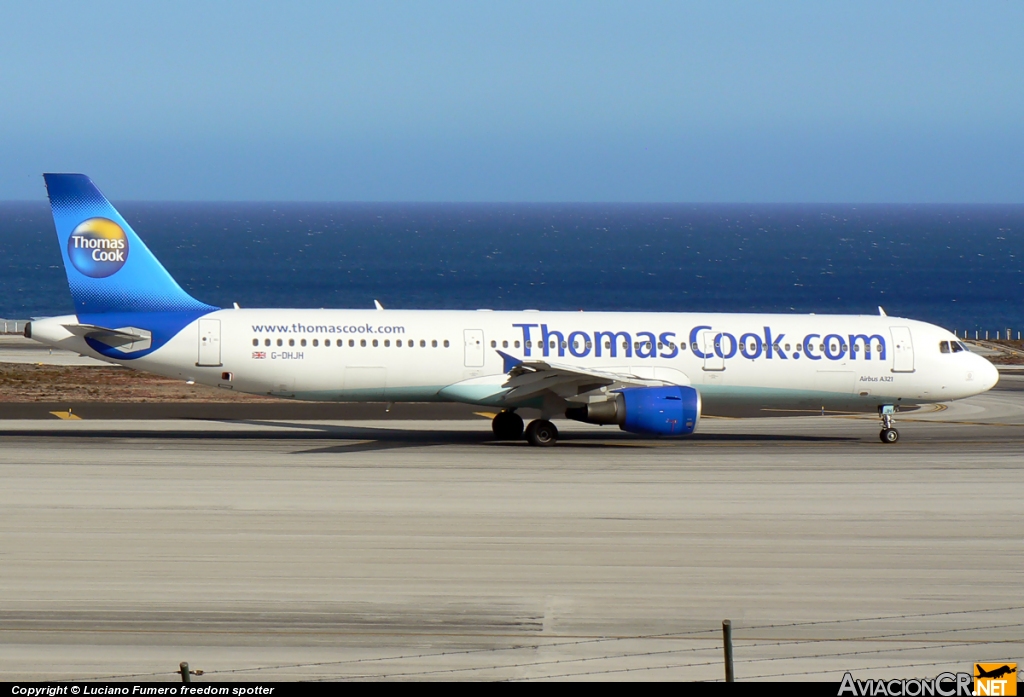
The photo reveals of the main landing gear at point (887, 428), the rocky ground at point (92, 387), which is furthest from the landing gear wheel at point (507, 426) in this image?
the rocky ground at point (92, 387)

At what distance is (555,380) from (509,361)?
128 centimetres

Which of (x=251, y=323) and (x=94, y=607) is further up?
(x=251, y=323)

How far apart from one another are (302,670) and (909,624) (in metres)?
8.02

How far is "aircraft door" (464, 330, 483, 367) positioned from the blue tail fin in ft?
24.7

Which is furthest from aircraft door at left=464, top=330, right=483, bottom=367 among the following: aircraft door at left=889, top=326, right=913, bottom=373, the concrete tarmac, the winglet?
aircraft door at left=889, top=326, right=913, bottom=373

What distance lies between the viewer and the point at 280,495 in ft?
74.8

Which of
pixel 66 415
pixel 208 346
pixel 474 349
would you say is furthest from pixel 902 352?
pixel 66 415

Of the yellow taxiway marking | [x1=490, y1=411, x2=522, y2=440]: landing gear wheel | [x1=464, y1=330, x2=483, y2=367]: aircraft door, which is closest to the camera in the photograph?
[x1=464, y1=330, x2=483, y2=367]: aircraft door

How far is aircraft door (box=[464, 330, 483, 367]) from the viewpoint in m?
30.2

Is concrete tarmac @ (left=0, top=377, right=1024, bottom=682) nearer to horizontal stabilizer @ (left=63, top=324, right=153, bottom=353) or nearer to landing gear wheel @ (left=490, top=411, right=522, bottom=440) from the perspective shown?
landing gear wheel @ (left=490, top=411, right=522, bottom=440)

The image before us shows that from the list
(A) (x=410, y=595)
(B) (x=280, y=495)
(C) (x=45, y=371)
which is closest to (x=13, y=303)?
(C) (x=45, y=371)

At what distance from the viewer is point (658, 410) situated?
1106 inches

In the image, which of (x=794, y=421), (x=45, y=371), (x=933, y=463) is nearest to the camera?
(x=933, y=463)

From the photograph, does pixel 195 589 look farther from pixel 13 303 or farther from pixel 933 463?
pixel 13 303
